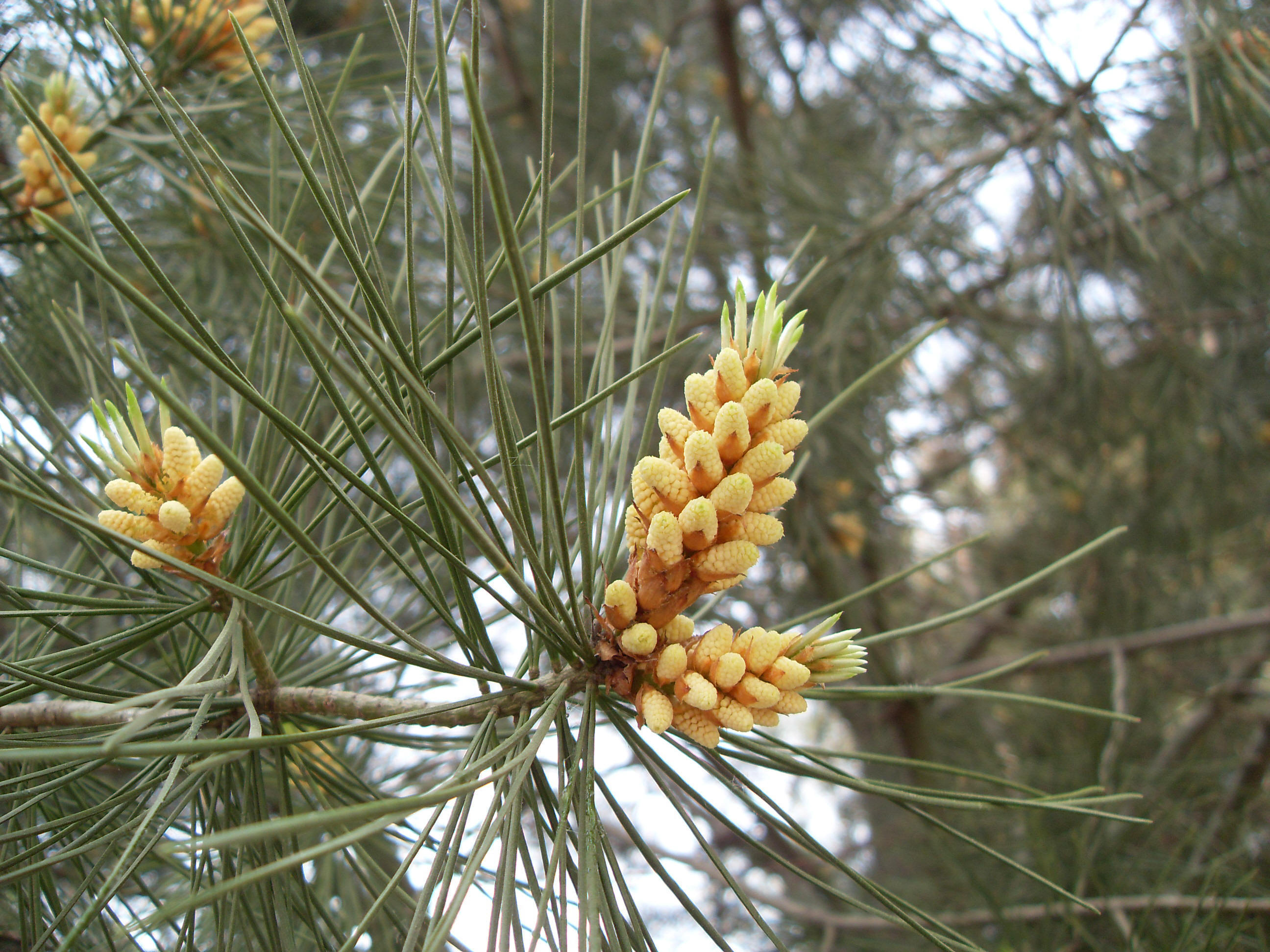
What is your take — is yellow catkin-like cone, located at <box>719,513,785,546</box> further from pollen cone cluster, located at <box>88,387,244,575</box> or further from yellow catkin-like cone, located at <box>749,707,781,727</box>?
pollen cone cluster, located at <box>88,387,244,575</box>

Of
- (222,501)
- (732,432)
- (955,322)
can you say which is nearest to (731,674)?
(732,432)

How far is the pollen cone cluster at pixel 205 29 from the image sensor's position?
709mm

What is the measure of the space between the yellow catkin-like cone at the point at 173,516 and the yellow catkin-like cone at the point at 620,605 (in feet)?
0.66

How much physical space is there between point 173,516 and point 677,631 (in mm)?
243

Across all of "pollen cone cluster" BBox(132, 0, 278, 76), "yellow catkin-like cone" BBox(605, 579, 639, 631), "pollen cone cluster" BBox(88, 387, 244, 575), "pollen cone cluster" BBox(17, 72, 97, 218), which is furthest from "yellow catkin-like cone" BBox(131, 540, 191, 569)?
"pollen cone cluster" BBox(132, 0, 278, 76)

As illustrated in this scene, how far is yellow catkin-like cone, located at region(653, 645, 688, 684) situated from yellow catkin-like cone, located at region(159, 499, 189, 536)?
233 mm

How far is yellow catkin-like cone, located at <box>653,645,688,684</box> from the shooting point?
0.37 m

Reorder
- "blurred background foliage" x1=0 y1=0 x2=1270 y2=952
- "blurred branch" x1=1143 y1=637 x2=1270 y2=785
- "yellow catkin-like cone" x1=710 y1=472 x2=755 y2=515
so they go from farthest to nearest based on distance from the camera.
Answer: "blurred branch" x1=1143 y1=637 x2=1270 y2=785, "blurred background foliage" x1=0 y1=0 x2=1270 y2=952, "yellow catkin-like cone" x1=710 y1=472 x2=755 y2=515

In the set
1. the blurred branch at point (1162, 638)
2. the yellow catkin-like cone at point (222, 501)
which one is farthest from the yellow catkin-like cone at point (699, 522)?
the blurred branch at point (1162, 638)

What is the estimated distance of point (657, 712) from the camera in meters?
0.36

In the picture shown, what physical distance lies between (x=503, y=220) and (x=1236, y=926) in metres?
0.71

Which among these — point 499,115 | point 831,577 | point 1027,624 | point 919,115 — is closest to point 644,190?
point 499,115

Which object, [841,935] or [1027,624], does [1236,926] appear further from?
[1027,624]

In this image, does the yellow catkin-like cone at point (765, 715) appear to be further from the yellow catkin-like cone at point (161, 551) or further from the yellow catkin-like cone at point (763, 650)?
the yellow catkin-like cone at point (161, 551)
